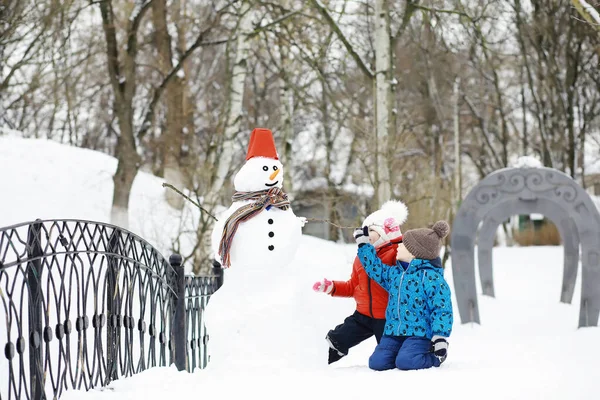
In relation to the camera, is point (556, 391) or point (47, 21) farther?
point (47, 21)

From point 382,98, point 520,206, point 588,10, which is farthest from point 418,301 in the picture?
point 382,98

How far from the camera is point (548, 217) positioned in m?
11.3

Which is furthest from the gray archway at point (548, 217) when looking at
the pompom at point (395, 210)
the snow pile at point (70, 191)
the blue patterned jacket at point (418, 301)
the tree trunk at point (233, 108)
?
the blue patterned jacket at point (418, 301)

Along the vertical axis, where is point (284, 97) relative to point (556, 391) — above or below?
above

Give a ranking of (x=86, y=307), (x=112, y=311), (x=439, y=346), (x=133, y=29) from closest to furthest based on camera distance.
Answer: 1. (x=112, y=311)
2. (x=439, y=346)
3. (x=86, y=307)
4. (x=133, y=29)

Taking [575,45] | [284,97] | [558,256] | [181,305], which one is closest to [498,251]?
[558,256]

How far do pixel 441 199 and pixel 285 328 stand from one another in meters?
10.6

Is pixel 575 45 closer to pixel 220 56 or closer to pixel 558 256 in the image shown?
pixel 558 256

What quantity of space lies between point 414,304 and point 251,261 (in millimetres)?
1167

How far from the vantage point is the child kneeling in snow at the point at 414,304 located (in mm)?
5344

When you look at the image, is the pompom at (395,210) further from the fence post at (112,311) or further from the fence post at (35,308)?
the fence post at (35,308)

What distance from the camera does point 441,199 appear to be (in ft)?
50.5

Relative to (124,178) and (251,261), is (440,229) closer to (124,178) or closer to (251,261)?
(251,261)

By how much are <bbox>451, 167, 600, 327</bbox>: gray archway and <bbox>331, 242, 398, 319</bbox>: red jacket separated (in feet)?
15.4
